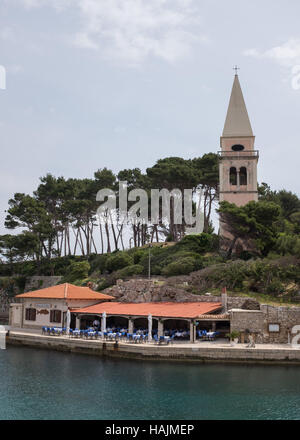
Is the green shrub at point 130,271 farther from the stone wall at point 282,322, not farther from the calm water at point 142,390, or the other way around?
the stone wall at point 282,322

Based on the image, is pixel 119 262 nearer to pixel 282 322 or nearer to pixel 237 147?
pixel 237 147

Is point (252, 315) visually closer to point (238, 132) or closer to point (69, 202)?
point (238, 132)

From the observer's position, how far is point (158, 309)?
32.7 meters

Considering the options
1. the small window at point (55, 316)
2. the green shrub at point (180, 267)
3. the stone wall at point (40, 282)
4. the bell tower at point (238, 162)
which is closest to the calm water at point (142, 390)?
the small window at point (55, 316)

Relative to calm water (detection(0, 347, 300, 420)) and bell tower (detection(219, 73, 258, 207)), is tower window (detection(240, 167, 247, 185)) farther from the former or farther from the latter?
calm water (detection(0, 347, 300, 420))

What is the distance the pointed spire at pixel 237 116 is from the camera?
47219 mm

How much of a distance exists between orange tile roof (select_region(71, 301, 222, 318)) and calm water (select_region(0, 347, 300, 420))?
487 cm

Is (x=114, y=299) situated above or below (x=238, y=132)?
below

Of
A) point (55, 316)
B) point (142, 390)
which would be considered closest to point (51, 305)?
point (55, 316)

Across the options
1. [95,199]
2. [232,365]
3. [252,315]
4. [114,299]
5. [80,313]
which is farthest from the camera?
[95,199]

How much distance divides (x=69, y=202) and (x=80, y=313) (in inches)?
1174

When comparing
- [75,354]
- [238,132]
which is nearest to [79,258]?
[238,132]

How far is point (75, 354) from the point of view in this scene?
29797 mm

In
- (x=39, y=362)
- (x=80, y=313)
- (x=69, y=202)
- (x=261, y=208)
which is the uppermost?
(x=69, y=202)
